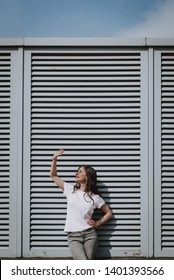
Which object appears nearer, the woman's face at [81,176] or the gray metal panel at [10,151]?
the woman's face at [81,176]

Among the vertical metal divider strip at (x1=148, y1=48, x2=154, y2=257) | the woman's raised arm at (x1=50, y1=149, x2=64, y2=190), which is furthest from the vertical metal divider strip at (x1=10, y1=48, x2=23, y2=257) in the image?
the vertical metal divider strip at (x1=148, y1=48, x2=154, y2=257)

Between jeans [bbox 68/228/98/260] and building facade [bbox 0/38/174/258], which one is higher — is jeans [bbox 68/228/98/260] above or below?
below

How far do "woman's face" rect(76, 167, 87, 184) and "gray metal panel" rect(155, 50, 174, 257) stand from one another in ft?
3.18

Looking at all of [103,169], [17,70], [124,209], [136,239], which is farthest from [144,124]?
[17,70]

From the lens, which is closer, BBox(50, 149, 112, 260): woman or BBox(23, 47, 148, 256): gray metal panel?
BBox(50, 149, 112, 260): woman

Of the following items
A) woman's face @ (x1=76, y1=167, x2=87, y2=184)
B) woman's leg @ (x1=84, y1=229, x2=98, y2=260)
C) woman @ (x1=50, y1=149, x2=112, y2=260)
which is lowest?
woman's leg @ (x1=84, y1=229, x2=98, y2=260)

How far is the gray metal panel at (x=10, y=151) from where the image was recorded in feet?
16.4

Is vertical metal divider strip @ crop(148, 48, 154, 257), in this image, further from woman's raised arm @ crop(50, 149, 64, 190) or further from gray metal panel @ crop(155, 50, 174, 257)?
woman's raised arm @ crop(50, 149, 64, 190)

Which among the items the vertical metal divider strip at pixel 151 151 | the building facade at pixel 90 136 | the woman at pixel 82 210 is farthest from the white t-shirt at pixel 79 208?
the vertical metal divider strip at pixel 151 151

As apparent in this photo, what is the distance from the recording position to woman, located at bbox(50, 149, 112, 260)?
466cm

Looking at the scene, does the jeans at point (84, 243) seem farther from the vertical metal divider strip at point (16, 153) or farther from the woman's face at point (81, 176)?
the vertical metal divider strip at point (16, 153)

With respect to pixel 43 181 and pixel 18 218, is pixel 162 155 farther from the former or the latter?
pixel 18 218

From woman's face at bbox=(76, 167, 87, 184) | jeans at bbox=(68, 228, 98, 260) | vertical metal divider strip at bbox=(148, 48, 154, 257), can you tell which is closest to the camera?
jeans at bbox=(68, 228, 98, 260)

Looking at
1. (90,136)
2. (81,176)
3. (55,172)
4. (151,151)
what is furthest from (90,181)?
(151,151)
